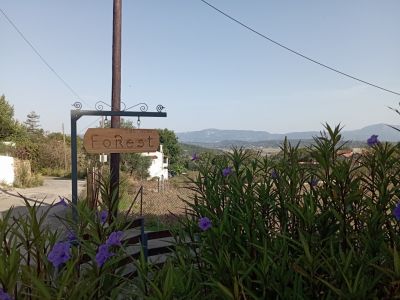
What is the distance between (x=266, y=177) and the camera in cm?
224

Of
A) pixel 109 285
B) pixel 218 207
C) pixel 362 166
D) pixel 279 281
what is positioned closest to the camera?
pixel 279 281

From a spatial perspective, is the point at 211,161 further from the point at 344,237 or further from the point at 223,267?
the point at 223,267

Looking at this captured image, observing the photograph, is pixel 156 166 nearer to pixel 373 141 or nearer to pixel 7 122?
pixel 7 122

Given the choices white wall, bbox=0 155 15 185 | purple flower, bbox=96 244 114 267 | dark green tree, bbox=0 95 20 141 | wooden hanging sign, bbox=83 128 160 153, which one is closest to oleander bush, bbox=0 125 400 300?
purple flower, bbox=96 244 114 267

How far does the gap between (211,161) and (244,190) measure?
87 centimetres

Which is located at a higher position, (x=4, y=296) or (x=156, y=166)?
(x=4, y=296)

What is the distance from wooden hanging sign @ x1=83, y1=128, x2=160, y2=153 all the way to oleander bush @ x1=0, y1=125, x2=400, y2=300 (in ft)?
8.94

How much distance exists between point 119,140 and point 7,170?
13458 millimetres

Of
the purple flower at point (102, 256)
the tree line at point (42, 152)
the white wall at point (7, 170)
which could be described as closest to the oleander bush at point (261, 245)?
the purple flower at point (102, 256)

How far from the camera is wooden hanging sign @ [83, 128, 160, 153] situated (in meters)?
4.82

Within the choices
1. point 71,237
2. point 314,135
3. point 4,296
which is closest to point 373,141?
point 314,135

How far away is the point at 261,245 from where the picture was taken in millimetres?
1625

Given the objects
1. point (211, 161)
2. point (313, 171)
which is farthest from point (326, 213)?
point (211, 161)

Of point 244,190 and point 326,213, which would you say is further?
point 244,190
